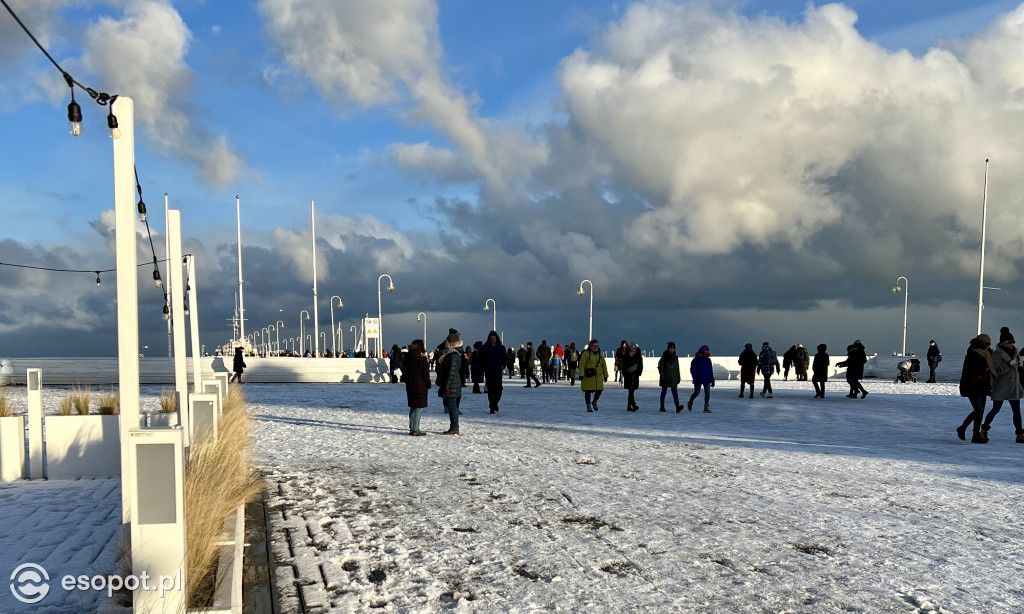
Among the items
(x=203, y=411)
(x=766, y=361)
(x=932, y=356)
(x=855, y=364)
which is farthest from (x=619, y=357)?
(x=203, y=411)

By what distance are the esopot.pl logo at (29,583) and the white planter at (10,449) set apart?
4.69 metres

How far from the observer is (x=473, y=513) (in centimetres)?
761

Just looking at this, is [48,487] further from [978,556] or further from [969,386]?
[969,386]

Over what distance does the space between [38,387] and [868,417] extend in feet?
56.7

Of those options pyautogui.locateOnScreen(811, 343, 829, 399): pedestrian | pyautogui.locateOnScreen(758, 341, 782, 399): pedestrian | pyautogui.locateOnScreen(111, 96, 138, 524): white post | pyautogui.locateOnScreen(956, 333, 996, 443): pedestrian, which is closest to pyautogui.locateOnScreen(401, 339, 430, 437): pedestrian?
pyautogui.locateOnScreen(111, 96, 138, 524): white post

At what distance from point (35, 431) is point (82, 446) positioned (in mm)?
613

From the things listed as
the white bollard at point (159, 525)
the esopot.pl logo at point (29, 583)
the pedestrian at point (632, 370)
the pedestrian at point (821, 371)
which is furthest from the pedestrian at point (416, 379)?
the pedestrian at point (821, 371)

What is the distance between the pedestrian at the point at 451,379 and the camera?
14.5 m

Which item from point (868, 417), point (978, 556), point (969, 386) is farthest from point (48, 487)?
point (868, 417)

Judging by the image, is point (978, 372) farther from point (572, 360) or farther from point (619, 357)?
point (572, 360)

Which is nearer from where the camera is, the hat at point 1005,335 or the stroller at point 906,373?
the hat at point 1005,335

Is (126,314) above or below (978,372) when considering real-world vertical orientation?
above

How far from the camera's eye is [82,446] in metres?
10.2

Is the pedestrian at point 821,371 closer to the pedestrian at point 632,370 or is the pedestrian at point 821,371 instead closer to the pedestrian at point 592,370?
the pedestrian at point 632,370
